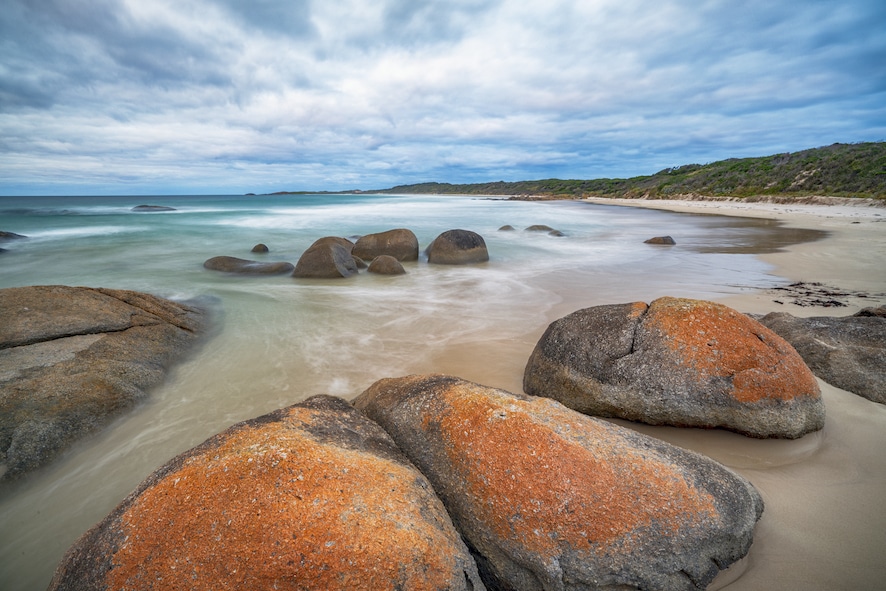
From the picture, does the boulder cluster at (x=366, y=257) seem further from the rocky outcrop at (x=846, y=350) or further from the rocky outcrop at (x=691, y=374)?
the rocky outcrop at (x=846, y=350)

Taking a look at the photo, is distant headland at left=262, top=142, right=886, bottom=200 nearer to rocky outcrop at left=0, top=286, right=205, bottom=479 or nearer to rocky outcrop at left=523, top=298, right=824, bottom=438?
rocky outcrop at left=523, top=298, right=824, bottom=438

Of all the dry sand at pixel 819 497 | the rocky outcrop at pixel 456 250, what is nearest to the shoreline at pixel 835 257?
the dry sand at pixel 819 497

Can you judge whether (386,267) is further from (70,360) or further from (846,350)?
(846,350)

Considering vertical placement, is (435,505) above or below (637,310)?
below

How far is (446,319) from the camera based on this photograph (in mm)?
7219

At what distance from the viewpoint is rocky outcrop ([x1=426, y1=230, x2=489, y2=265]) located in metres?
12.3

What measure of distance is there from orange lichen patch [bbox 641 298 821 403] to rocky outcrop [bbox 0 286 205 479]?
194 inches

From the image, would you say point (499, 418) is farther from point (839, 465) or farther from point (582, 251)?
point (582, 251)

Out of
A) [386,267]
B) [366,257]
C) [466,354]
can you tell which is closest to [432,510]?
[466,354]

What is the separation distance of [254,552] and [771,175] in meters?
47.1

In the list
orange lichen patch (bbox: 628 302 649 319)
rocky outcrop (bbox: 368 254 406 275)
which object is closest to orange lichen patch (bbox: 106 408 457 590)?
orange lichen patch (bbox: 628 302 649 319)

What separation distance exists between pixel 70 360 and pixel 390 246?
30.6 ft

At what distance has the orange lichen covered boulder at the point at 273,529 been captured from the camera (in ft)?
5.12

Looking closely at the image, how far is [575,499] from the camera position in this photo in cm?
201
